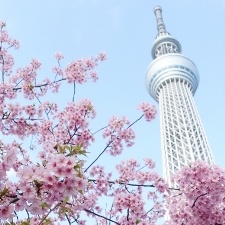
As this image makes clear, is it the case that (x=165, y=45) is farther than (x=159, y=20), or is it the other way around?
(x=159, y=20)

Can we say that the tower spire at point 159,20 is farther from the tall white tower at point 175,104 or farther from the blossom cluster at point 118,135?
the blossom cluster at point 118,135

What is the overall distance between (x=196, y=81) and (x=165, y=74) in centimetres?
588

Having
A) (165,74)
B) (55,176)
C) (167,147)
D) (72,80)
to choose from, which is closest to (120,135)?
(72,80)

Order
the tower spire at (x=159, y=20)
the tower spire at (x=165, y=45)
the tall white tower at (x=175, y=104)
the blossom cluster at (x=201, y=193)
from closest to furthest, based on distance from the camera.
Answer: the blossom cluster at (x=201, y=193) → the tall white tower at (x=175, y=104) → the tower spire at (x=165, y=45) → the tower spire at (x=159, y=20)

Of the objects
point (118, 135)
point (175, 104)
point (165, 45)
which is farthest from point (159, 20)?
point (118, 135)

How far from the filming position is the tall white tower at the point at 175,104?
5094cm

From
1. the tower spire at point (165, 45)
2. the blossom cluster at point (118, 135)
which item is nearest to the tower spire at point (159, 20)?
the tower spire at point (165, 45)

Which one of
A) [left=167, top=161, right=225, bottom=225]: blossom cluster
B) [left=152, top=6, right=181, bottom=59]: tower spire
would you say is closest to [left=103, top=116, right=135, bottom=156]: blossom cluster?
[left=167, top=161, right=225, bottom=225]: blossom cluster

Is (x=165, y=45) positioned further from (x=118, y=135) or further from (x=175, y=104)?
(x=118, y=135)

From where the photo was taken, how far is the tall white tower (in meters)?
50.9

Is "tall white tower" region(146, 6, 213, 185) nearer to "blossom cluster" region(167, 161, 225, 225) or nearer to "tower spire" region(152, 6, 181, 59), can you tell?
"tower spire" region(152, 6, 181, 59)

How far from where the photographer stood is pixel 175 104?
57625mm

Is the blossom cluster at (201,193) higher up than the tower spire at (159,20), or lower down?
lower down

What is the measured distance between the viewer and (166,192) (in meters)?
5.88
